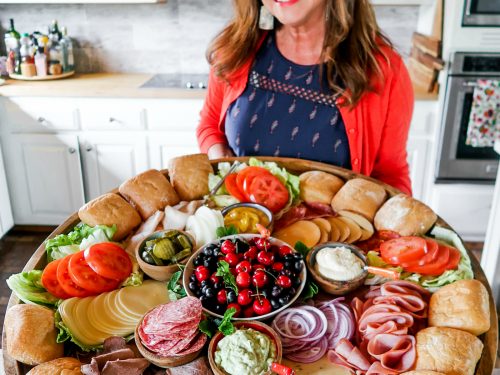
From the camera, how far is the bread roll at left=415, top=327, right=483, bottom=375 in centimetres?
104

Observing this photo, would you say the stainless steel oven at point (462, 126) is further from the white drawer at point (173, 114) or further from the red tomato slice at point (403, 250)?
the red tomato slice at point (403, 250)

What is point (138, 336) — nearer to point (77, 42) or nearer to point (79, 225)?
point (79, 225)

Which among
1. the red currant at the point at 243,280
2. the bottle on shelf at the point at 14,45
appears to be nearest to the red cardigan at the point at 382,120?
the red currant at the point at 243,280

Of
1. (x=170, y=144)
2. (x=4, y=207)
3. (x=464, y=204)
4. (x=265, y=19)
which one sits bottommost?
(x=4, y=207)

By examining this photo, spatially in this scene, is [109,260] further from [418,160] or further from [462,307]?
[418,160]

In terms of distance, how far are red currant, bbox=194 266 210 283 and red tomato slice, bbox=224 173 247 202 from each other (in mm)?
438

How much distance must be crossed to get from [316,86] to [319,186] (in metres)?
0.39

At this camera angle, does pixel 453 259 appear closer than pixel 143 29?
Yes

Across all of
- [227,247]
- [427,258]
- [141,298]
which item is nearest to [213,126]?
[227,247]

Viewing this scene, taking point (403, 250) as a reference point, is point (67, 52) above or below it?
above

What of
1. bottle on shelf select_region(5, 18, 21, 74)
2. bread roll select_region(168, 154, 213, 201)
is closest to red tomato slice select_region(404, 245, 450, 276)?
bread roll select_region(168, 154, 213, 201)

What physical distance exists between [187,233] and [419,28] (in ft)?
9.42

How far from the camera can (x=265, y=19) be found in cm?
187

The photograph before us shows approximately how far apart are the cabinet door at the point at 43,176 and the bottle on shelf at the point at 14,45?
24.6 inches
